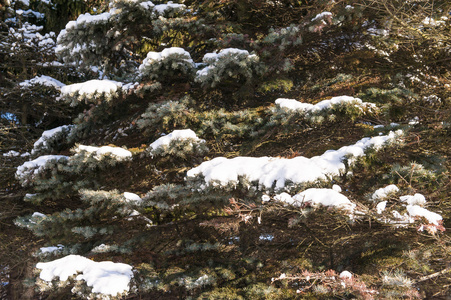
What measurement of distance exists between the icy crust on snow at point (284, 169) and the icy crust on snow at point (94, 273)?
1418mm

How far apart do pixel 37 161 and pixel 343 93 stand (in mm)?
4562

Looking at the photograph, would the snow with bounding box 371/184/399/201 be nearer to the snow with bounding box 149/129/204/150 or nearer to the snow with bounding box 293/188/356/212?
the snow with bounding box 293/188/356/212

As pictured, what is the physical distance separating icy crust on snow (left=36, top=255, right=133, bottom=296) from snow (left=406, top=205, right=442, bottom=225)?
295 cm

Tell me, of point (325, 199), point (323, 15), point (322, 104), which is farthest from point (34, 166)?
point (323, 15)

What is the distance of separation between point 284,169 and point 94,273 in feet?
7.75

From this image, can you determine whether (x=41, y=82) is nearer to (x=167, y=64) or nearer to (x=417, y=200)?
(x=167, y=64)

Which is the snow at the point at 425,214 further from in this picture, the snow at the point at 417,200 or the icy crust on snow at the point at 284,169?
the icy crust on snow at the point at 284,169

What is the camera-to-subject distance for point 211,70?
4.99 metres

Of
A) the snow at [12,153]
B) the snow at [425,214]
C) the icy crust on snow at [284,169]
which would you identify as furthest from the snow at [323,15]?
the snow at [12,153]

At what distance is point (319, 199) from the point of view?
325cm

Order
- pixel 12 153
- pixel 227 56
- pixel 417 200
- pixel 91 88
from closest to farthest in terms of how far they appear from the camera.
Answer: pixel 417 200 → pixel 227 56 → pixel 91 88 → pixel 12 153

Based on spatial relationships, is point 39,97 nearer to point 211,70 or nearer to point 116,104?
point 116,104

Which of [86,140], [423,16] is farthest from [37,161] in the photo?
[423,16]

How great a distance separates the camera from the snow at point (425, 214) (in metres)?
2.79
